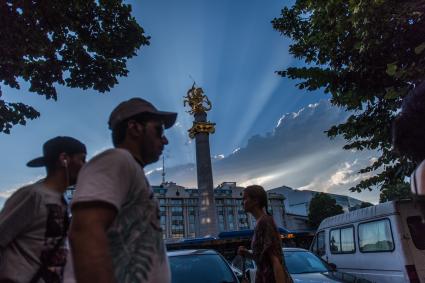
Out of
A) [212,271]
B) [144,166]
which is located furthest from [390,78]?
[144,166]

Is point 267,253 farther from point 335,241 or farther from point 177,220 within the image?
point 177,220

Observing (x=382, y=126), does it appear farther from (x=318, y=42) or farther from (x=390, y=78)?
(x=318, y=42)

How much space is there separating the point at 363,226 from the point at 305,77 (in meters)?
3.95

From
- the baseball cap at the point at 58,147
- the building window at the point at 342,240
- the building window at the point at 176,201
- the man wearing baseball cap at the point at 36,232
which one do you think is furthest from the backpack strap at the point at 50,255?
the building window at the point at 176,201

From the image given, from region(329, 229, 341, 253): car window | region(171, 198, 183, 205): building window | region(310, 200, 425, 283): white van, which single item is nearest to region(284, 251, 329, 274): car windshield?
A: region(310, 200, 425, 283): white van

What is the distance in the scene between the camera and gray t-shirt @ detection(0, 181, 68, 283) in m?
2.10

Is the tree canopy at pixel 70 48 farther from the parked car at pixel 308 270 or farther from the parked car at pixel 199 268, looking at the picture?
the parked car at pixel 308 270

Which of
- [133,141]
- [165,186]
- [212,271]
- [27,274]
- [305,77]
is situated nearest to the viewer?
[133,141]

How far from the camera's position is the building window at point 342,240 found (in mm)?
9148

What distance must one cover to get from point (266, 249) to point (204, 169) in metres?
29.5

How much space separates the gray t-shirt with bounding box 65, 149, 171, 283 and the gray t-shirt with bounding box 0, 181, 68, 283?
0.92 m

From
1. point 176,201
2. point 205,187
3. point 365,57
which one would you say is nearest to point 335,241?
point 365,57

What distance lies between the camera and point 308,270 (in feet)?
24.0

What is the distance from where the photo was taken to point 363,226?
862 cm
